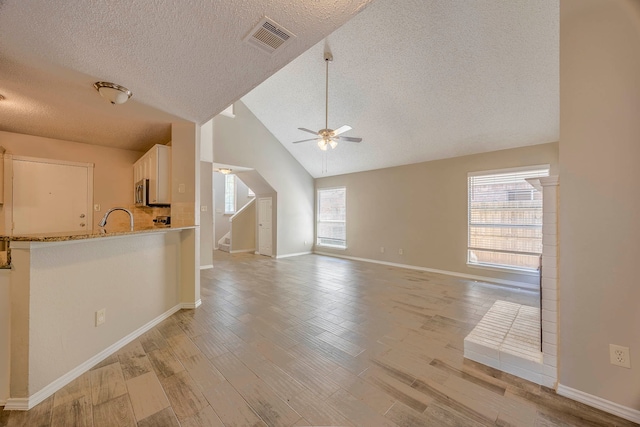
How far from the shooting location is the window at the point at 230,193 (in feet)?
34.5

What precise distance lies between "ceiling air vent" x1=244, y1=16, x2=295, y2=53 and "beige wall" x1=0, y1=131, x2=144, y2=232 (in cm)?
445

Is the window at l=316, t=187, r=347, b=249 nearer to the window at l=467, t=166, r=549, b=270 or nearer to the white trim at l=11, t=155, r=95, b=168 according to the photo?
the window at l=467, t=166, r=549, b=270

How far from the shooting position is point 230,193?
10688 mm

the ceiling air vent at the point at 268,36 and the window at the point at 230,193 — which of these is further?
the window at the point at 230,193

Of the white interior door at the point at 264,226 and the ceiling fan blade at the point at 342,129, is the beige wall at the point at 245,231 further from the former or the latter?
the ceiling fan blade at the point at 342,129

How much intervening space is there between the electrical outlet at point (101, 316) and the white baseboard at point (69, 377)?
261 millimetres

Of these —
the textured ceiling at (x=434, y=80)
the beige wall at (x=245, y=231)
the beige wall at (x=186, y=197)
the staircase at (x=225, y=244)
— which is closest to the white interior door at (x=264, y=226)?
the beige wall at (x=245, y=231)

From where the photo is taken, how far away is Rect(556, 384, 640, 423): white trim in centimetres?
149

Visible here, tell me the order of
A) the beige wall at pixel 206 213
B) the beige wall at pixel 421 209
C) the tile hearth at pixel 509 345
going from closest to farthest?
the tile hearth at pixel 509 345, the beige wall at pixel 421 209, the beige wall at pixel 206 213

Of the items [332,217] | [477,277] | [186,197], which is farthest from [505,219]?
[186,197]

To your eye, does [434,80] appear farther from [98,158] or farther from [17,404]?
[98,158]

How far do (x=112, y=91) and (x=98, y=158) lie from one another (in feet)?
10.1

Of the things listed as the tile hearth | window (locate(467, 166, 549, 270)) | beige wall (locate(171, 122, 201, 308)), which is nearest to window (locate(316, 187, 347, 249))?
window (locate(467, 166, 549, 270))

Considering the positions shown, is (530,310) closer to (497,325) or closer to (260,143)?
(497,325)
